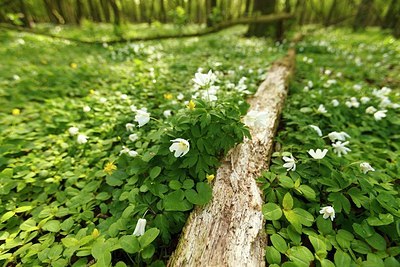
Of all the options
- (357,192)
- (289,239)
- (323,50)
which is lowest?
(323,50)

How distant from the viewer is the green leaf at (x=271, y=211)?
4.92 ft

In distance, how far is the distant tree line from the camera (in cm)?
906

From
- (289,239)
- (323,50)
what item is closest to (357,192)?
(289,239)

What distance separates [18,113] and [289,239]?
3501 millimetres

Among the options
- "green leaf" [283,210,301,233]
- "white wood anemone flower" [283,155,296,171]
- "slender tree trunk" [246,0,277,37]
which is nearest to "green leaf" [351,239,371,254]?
"green leaf" [283,210,301,233]

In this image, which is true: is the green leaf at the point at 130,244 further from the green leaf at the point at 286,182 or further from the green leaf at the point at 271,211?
the green leaf at the point at 286,182

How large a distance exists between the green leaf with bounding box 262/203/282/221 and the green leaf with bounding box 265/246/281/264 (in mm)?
188

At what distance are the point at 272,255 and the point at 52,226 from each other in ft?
4.97

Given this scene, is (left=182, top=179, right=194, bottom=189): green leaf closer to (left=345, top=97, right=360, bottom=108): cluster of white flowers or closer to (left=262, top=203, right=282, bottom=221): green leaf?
(left=262, top=203, right=282, bottom=221): green leaf

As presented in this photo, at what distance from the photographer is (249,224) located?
1488 mm

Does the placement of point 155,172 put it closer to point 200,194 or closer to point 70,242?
point 200,194

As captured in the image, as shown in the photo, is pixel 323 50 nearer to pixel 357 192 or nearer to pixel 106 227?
pixel 357 192

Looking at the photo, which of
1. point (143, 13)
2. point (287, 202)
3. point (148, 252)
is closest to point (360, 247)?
point (287, 202)

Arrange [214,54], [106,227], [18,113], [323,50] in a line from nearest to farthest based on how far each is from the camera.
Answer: [106,227] < [18,113] < [214,54] < [323,50]
